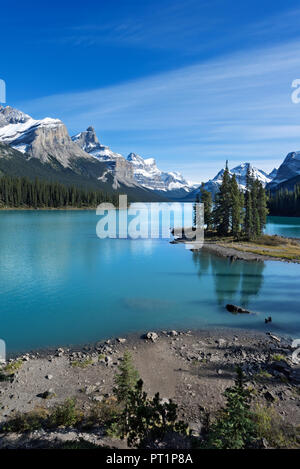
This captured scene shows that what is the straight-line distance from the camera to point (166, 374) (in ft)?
61.5

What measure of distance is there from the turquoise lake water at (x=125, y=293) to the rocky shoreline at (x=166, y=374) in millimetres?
2930

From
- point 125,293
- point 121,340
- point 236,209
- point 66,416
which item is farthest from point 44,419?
point 236,209

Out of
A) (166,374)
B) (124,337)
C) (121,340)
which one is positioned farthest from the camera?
(124,337)

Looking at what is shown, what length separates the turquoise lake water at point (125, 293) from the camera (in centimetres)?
2683

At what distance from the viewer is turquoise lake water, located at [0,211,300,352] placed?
26.8 meters

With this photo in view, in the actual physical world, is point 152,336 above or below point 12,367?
below

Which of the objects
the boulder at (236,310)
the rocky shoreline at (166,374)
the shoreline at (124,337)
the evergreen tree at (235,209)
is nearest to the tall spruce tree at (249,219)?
the evergreen tree at (235,209)

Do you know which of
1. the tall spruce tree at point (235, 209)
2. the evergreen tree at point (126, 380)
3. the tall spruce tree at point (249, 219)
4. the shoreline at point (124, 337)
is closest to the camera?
the evergreen tree at point (126, 380)

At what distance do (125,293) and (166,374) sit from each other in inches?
766

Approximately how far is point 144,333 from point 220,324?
8.05 meters

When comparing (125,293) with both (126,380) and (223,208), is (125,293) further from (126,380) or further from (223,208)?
(223,208)

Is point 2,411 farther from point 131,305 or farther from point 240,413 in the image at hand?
point 131,305

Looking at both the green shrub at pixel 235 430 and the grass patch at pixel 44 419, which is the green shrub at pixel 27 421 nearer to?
the grass patch at pixel 44 419
